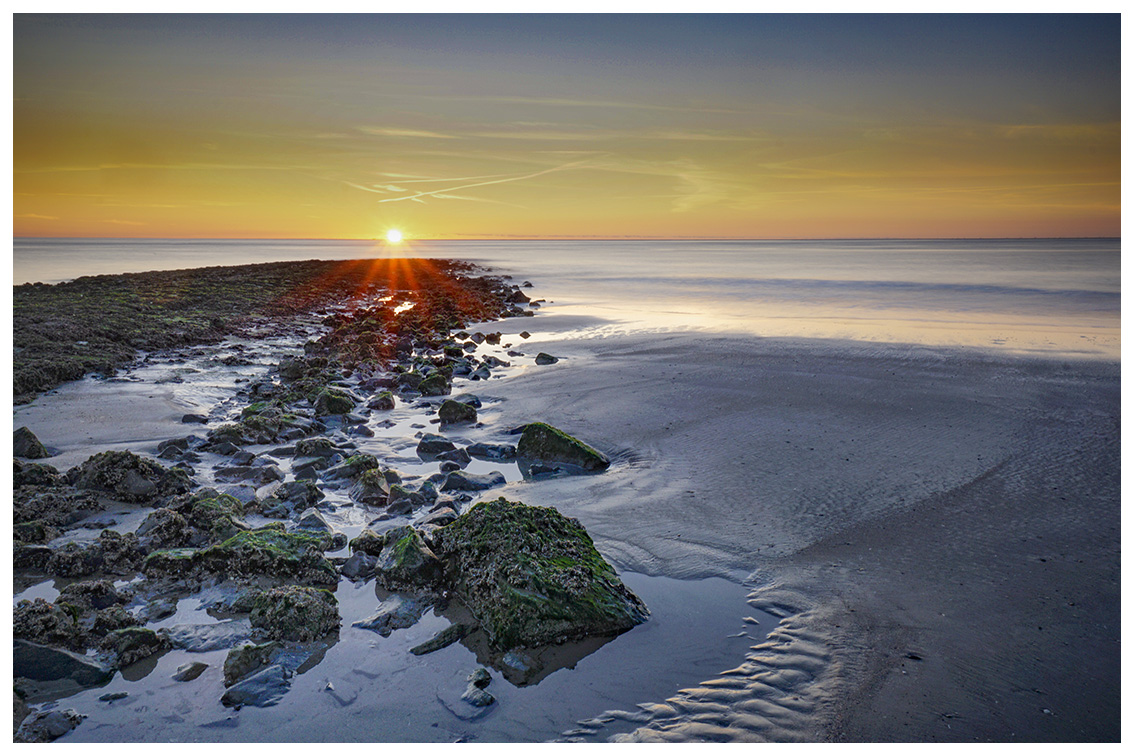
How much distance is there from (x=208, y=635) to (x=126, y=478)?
2806 mm

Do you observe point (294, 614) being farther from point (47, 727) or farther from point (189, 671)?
point (47, 727)

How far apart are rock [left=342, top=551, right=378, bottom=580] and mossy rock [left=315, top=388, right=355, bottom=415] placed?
4.58 meters

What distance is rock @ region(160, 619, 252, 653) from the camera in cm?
406

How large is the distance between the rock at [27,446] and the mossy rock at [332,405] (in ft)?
10.2

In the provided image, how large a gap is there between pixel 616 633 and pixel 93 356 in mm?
12649

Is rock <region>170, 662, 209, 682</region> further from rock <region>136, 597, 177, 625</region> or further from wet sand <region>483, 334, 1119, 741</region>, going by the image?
wet sand <region>483, 334, 1119, 741</region>

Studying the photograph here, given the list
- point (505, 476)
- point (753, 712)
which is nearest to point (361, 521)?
point (505, 476)

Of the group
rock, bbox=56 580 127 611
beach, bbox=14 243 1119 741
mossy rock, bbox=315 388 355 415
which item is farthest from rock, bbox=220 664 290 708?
mossy rock, bbox=315 388 355 415

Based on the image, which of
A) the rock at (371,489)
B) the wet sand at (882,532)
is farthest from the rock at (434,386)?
the rock at (371,489)

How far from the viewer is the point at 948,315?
68.2 ft

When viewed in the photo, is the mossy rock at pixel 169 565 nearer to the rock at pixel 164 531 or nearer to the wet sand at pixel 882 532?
the rock at pixel 164 531

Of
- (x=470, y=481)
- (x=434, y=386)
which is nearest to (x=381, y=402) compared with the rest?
(x=434, y=386)

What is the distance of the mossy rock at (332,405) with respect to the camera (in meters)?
9.31

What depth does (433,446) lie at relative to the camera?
25.8 feet
